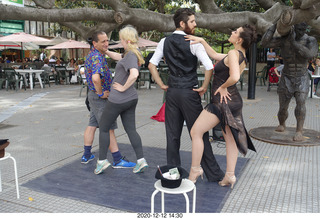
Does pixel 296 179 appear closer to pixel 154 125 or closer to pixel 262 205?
pixel 262 205

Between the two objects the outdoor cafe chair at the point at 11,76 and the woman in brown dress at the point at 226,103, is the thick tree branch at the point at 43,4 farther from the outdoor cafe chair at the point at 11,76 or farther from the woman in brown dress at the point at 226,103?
the woman in brown dress at the point at 226,103

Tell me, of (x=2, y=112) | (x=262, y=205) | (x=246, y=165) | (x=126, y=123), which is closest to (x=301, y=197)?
(x=262, y=205)

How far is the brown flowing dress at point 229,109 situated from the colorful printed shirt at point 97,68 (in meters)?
1.45

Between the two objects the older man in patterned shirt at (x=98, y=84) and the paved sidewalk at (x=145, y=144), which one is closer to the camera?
the paved sidewalk at (x=145, y=144)

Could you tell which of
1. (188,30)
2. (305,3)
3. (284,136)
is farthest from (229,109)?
(284,136)

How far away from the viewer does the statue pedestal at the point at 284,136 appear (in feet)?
18.7

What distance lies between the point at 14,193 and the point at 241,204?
2492 millimetres

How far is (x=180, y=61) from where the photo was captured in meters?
3.69

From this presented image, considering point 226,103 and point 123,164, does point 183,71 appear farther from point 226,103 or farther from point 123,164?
point 123,164

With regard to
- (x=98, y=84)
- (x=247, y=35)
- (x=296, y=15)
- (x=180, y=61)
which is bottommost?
(x=98, y=84)

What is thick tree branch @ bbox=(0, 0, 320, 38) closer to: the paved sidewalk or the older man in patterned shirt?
the paved sidewalk

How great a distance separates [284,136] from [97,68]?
3.82 m

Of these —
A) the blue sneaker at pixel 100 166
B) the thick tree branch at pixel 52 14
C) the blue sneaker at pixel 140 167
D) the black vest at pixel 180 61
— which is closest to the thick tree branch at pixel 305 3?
the black vest at pixel 180 61

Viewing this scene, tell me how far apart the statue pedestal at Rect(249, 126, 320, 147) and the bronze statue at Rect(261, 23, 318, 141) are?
16 centimetres
